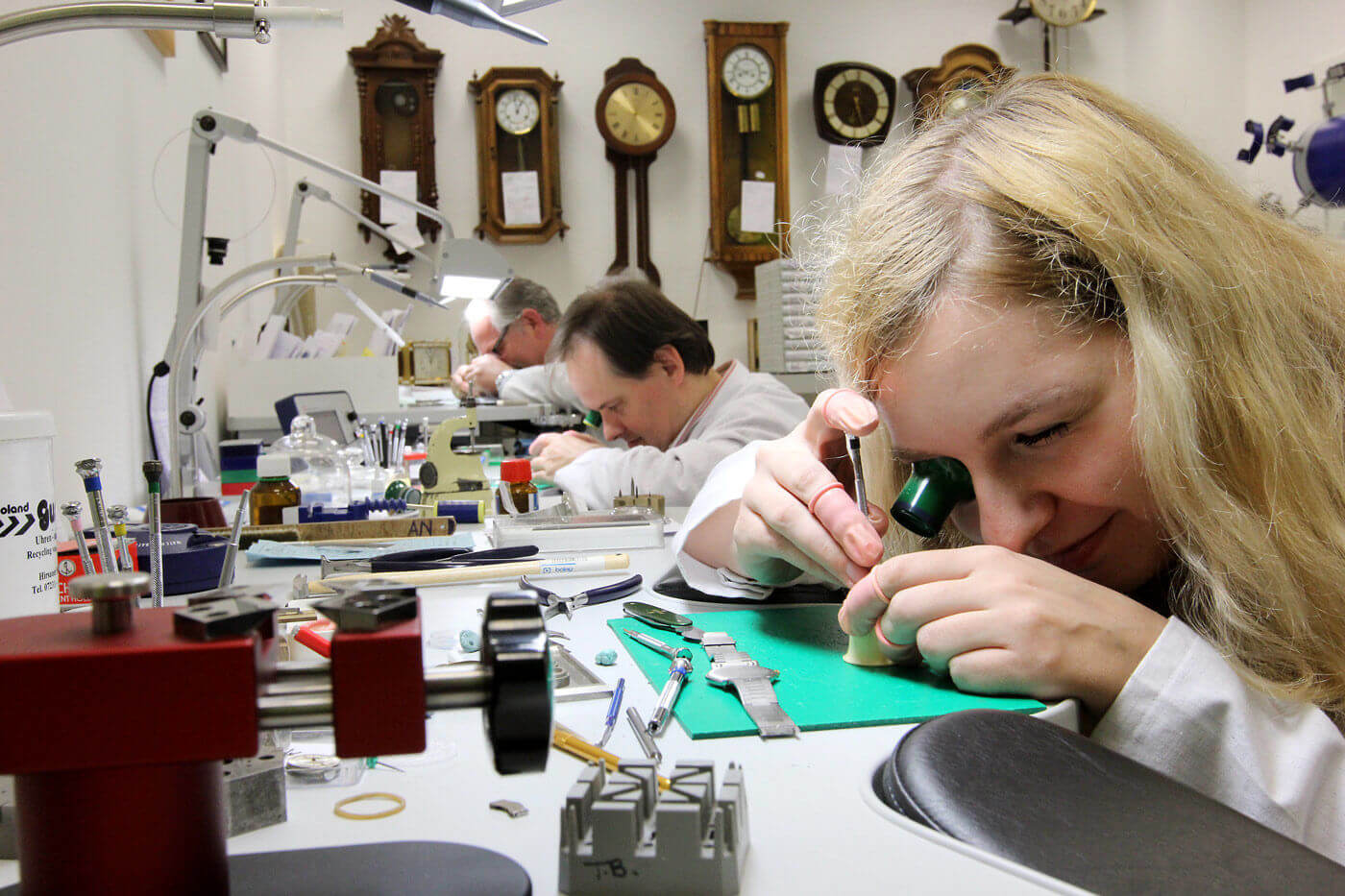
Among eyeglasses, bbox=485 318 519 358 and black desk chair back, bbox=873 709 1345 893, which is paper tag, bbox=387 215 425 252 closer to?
eyeglasses, bbox=485 318 519 358

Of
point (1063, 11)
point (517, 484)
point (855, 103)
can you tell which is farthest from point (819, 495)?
point (1063, 11)

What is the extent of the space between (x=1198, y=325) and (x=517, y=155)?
4.44 meters

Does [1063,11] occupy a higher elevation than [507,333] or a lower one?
higher

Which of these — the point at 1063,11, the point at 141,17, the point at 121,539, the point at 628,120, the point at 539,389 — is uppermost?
the point at 1063,11

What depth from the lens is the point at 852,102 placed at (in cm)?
504

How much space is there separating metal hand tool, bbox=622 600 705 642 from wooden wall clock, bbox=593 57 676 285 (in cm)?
405

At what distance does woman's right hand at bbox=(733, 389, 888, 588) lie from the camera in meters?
0.87

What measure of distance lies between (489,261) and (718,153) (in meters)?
2.66

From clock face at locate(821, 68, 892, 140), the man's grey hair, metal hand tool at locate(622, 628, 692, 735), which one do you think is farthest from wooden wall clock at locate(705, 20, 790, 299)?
metal hand tool at locate(622, 628, 692, 735)

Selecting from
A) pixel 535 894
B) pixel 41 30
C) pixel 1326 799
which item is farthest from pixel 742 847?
pixel 41 30

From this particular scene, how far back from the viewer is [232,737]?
0.35 meters

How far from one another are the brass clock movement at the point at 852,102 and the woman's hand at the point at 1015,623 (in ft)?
14.8

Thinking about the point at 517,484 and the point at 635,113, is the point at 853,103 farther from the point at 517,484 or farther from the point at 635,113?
the point at 517,484

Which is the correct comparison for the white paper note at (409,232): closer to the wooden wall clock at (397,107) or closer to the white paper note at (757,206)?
the wooden wall clock at (397,107)
